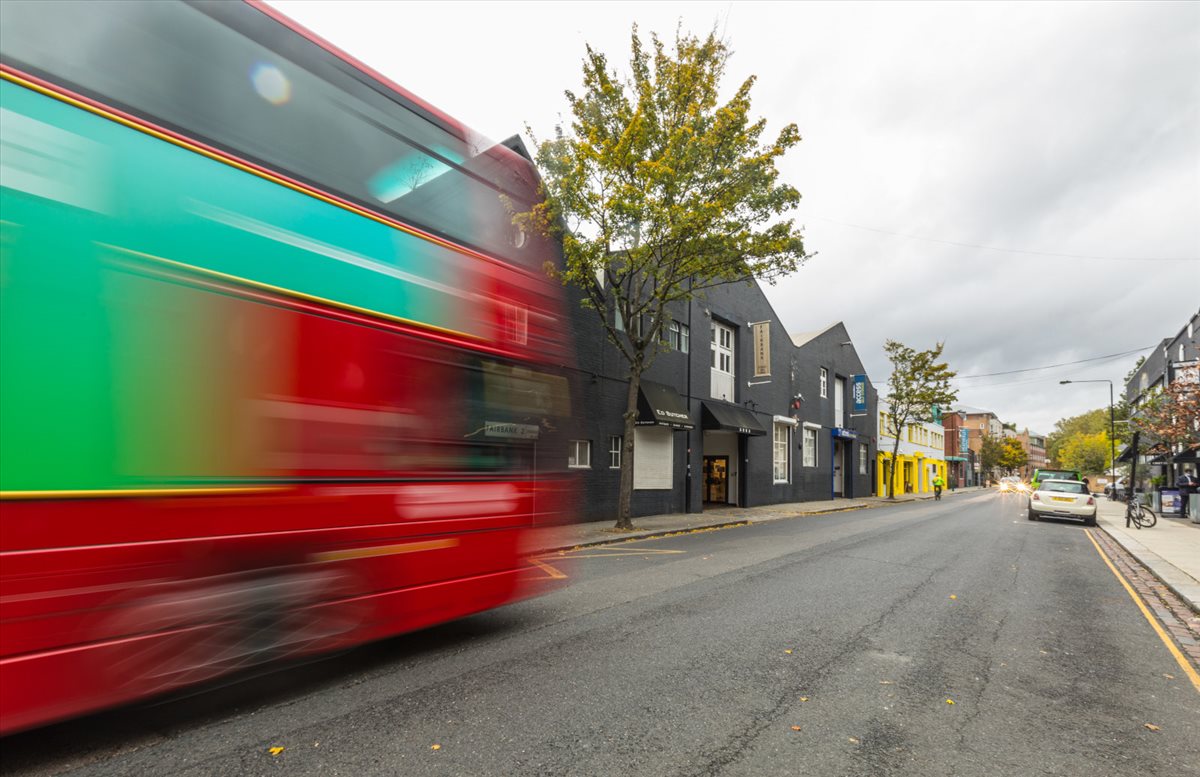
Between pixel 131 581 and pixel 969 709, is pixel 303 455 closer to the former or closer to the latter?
pixel 131 581

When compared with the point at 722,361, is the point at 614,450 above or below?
below

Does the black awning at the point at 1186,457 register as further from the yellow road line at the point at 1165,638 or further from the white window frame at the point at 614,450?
the white window frame at the point at 614,450

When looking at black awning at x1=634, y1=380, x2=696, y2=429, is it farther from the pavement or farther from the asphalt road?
the asphalt road

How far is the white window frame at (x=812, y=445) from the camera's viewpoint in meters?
32.9

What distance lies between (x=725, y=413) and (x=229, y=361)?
21.3 metres

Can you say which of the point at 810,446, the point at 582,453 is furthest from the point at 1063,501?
the point at 582,453

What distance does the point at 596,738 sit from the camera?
349 centimetres

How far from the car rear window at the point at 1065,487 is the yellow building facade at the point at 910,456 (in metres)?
17.9

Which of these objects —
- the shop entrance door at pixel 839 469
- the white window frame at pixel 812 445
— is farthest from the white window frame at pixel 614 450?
the shop entrance door at pixel 839 469

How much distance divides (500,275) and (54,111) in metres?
3.04

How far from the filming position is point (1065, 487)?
21.3 meters

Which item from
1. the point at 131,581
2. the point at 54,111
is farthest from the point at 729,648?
the point at 54,111

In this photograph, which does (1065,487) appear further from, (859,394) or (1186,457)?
(859,394)

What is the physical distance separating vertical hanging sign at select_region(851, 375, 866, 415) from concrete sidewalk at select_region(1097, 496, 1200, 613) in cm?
1833
